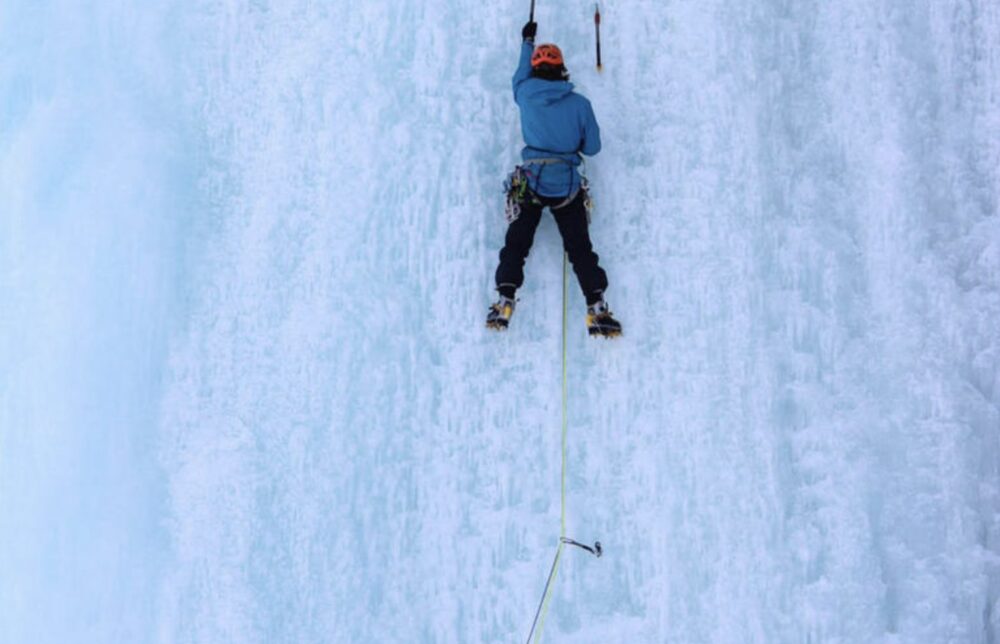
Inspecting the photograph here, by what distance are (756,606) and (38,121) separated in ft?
12.6

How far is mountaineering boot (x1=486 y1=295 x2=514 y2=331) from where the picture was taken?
396 cm

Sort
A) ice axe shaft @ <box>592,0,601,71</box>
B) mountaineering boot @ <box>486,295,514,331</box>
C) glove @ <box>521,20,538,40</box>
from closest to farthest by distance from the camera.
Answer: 1. mountaineering boot @ <box>486,295,514,331</box>
2. glove @ <box>521,20,538,40</box>
3. ice axe shaft @ <box>592,0,601,71</box>

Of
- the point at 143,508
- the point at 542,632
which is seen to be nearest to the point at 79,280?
the point at 143,508

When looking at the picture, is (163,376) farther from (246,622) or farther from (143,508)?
(246,622)

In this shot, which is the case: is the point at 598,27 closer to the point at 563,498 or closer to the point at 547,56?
the point at 547,56

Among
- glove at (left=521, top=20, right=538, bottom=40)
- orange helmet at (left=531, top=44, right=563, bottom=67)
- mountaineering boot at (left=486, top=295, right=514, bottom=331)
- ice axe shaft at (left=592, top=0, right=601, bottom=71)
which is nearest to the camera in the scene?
orange helmet at (left=531, top=44, right=563, bottom=67)

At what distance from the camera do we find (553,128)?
12.7ft

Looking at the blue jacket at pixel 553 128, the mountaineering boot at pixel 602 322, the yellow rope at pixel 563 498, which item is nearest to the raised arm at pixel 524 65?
the blue jacket at pixel 553 128

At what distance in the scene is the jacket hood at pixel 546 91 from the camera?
12.6 ft

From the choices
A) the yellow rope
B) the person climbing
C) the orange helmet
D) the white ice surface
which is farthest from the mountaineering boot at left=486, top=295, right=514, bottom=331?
the orange helmet

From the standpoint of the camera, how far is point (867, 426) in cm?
410

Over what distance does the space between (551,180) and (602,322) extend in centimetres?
A: 62

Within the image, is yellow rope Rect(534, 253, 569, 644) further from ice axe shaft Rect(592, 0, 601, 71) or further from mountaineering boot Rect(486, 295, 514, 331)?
ice axe shaft Rect(592, 0, 601, 71)

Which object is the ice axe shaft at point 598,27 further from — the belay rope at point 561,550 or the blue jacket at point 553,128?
the belay rope at point 561,550
